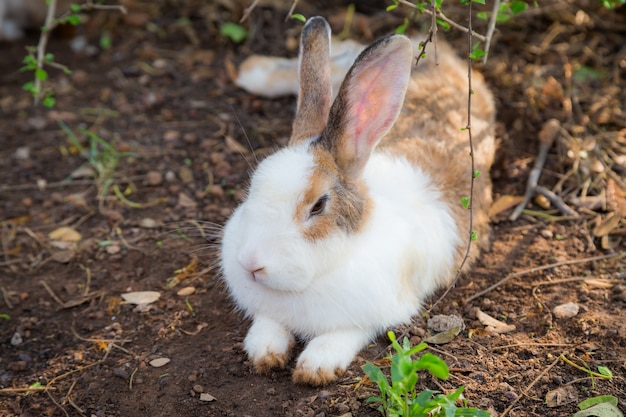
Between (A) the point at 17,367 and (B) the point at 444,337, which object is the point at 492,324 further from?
(A) the point at 17,367

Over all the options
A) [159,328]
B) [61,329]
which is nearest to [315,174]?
[159,328]

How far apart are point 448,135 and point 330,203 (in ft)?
4.13

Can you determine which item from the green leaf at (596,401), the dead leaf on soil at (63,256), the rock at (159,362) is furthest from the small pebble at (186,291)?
the green leaf at (596,401)

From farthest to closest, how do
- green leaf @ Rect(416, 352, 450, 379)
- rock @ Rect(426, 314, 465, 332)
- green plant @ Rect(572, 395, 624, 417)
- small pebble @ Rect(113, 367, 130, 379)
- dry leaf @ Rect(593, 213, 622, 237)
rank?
dry leaf @ Rect(593, 213, 622, 237), rock @ Rect(426, 314, 465, 332), small pebble @ Rect(113, 367, 130, 379), green plant @ Rect(572, 395, 624, 417), green leaf @ Rect(416, 352, 450, 379)

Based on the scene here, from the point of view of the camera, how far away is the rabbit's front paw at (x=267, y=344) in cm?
328

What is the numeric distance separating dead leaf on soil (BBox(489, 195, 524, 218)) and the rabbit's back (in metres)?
0.15

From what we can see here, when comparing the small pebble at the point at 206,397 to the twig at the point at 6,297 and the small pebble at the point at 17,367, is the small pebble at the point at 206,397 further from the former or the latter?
the twig at the point at 6,297

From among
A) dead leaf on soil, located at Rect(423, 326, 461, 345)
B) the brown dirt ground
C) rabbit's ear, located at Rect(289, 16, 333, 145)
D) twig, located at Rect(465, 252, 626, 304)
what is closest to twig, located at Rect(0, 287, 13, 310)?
the brown dirt ground

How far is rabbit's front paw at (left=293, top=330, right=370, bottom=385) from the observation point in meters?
3.17

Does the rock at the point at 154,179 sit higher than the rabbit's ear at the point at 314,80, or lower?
lower

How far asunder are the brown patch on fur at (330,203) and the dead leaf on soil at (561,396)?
103 cm

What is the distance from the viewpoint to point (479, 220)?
13.2 ft

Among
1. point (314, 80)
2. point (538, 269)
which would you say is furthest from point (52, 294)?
point (538, 269)

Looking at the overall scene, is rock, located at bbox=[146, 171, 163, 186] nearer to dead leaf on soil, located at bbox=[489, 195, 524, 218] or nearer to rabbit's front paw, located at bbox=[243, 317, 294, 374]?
rabbit's front paw, located at bbox=[243, 317, 294, 374]
